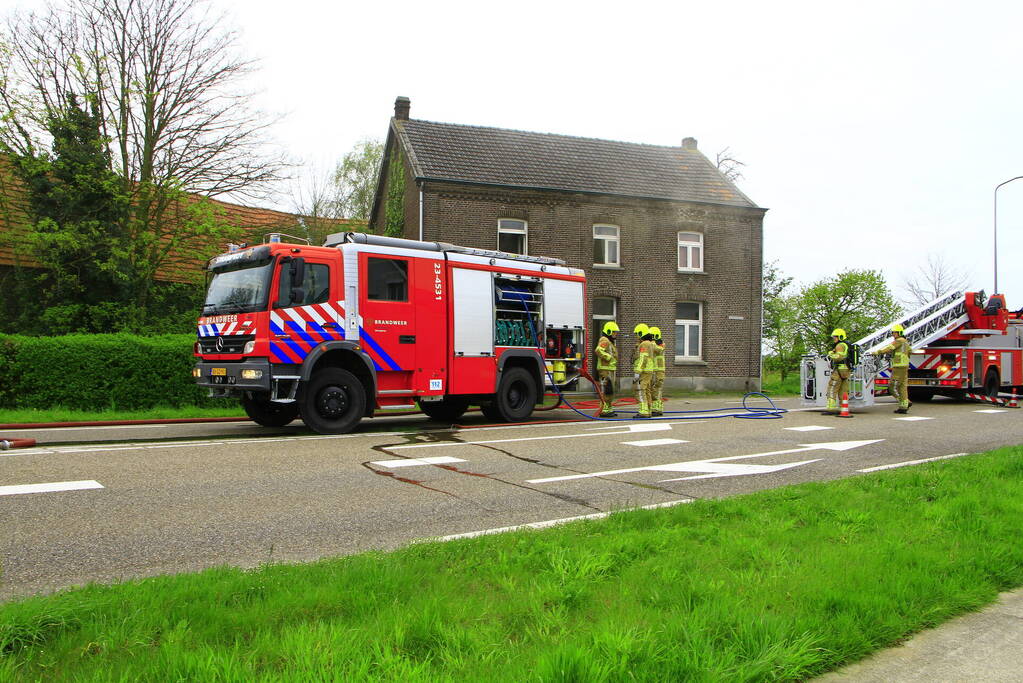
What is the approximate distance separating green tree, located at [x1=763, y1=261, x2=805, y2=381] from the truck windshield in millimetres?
27342

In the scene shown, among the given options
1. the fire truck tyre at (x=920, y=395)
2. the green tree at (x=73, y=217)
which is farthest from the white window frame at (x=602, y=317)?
the green tree at (x=73, y=217)

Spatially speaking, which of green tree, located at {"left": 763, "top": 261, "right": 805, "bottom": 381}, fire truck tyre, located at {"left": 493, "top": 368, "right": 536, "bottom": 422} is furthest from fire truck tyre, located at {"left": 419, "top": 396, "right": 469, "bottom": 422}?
green tree, located at {"left": 763, "top": 261, "right": 805, "bottom": 381}

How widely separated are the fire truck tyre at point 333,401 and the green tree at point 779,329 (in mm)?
26537

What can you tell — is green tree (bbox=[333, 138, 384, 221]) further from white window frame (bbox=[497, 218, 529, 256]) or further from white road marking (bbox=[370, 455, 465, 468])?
white road marking (bbox=[370, 455, 465, 468])

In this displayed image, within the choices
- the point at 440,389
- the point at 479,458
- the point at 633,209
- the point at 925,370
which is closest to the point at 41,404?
the point at 440,389

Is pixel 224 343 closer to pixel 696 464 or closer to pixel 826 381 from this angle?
pixel 696 464

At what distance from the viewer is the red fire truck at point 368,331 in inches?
421

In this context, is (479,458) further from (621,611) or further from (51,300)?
(51,300)

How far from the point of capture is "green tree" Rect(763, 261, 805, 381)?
3419 centimetres

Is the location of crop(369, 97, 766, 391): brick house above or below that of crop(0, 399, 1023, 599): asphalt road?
above

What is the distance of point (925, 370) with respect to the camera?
20.2 meters

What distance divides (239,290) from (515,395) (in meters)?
5.17

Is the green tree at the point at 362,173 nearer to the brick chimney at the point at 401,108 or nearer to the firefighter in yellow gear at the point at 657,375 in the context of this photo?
the brick chimney at the point at 401,108

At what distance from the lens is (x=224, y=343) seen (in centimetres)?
1102
